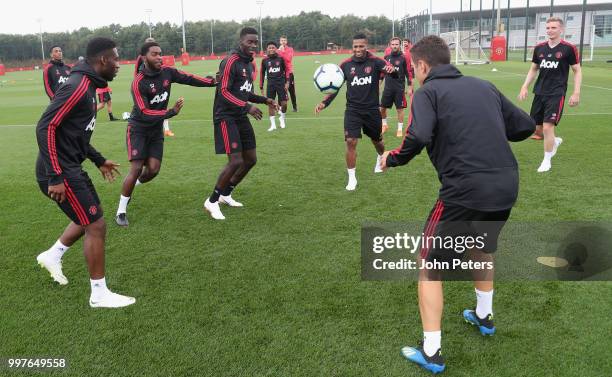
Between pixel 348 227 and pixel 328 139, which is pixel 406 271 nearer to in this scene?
pixel 348 227

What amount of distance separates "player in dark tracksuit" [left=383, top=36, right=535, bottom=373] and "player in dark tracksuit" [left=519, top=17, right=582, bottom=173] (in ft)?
18.9

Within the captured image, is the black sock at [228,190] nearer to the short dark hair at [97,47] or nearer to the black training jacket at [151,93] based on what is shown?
the black training jacket at [151,93]

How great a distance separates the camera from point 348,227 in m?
6.30

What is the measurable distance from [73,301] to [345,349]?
7.87 ft

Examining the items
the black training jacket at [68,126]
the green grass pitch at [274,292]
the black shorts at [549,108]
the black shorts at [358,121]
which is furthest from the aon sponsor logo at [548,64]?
the black training jacket at [68,126]

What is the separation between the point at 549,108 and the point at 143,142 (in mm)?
6323

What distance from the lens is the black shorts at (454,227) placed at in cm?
333

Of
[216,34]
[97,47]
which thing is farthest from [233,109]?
[216,34]

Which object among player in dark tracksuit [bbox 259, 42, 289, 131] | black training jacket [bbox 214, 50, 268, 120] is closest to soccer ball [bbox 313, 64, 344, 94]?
black training jacket [bbox 214, 50, 268, 120]

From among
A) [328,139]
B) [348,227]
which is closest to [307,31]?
[328,139]

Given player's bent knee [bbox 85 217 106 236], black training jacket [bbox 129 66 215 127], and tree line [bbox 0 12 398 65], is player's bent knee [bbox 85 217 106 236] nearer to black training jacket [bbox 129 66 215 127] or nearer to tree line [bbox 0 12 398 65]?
black training jacket [bbox 129 66 215 127]

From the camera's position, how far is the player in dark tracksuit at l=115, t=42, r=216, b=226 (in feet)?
21.9

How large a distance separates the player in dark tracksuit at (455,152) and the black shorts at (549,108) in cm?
575

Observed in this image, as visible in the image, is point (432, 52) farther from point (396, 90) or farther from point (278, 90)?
point (278, 90)
